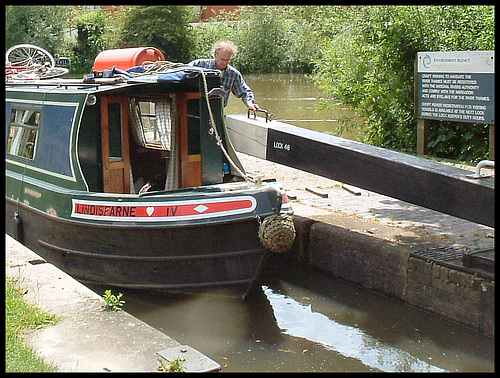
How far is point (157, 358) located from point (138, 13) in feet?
129

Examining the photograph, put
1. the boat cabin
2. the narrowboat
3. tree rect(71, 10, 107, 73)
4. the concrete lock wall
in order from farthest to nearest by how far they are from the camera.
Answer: tree rect(71, 10, 107, 73) → the boat cabin → the narrowboat → the concrete lock wall

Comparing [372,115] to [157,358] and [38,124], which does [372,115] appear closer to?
[38,124]

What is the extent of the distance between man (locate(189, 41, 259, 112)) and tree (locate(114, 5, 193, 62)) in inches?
1283

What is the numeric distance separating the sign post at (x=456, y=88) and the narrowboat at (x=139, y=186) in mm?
4406

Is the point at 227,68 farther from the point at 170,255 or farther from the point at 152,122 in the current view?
the point at 170,255

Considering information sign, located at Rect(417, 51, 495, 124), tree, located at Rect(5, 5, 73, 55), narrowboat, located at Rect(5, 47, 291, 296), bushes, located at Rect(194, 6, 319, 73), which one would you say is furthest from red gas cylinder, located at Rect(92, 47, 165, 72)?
tree, located at Rect(5, 5, 73, 55)

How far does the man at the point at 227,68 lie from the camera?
7809 millimetres

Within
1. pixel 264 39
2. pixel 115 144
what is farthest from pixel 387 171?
pixel 264 39

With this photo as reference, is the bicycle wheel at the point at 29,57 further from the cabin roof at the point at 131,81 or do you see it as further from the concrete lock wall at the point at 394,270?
the concrete lock wall at the point at 394,270

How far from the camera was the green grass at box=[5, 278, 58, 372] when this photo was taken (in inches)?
163

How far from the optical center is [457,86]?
1061 centimetres

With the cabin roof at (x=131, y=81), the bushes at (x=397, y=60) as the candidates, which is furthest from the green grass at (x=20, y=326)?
the bushes at (x=397, y=60)

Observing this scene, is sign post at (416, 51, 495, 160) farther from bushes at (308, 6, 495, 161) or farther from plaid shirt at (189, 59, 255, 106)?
plaid shirt at (189, 59, 255, 106)

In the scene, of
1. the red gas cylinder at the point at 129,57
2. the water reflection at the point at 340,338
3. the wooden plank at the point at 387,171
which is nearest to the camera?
the wooden plank at the point at 387,171
